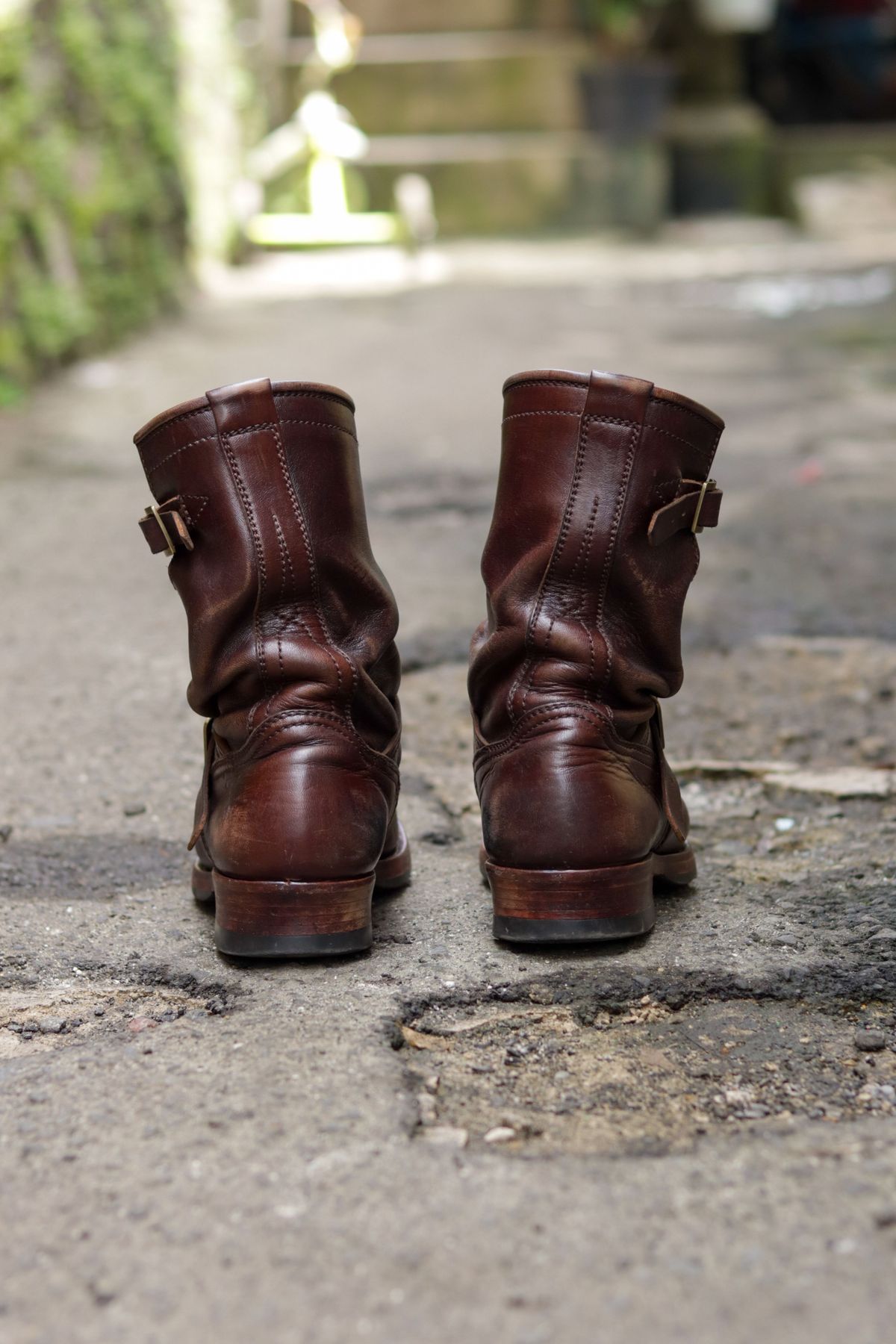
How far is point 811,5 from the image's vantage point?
36.3 ft

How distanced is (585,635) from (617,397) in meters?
0.24

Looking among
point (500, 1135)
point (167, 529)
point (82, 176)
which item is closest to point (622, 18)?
point (82, 176)

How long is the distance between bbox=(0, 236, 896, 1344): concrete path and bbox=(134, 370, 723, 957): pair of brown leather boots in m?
0.09

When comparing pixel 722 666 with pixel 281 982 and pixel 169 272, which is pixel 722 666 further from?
pixel 169 272

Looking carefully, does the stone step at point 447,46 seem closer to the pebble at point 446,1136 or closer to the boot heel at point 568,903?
the boot heel at point 568,903

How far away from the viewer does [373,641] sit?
1499mm

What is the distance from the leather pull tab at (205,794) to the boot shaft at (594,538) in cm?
30

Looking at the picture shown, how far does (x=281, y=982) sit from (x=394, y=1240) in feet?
1.37

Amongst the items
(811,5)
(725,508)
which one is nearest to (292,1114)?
(725,508)

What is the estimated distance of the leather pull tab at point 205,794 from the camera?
149 cm

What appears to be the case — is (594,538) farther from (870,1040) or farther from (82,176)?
(82,176)

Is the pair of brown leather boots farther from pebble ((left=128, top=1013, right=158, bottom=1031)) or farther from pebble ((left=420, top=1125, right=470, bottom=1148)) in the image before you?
pebble ((left=420, top=1125, right=470, bottom=1148))

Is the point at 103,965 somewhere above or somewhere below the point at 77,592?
above

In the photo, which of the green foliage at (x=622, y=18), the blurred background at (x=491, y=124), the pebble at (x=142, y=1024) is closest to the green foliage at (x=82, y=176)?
the blurred background at (x=491, y=124)
